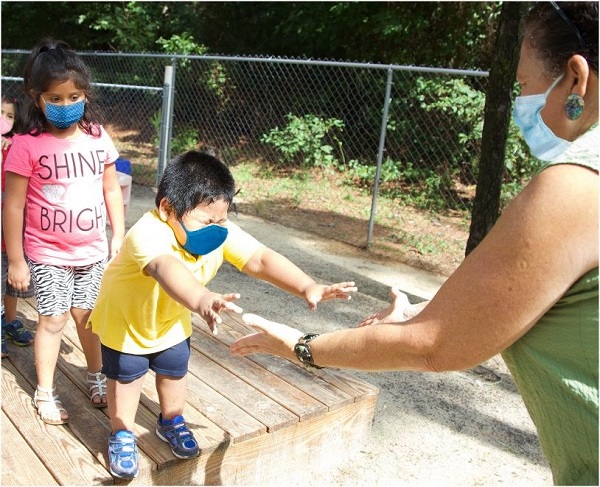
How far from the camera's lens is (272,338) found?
1.71m

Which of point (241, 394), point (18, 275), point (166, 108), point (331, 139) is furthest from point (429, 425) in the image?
point (331, 139)

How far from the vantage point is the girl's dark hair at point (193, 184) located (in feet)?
7.13

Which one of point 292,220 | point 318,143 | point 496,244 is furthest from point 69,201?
point 318,143

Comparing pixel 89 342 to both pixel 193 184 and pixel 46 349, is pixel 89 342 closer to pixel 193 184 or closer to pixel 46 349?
pixel 46 349

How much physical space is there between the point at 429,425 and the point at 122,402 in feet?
5.83

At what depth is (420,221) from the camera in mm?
9406

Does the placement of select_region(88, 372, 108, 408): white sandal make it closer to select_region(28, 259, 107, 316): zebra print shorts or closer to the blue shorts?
select_region(28, 259, 107, 316): zebra print shorts

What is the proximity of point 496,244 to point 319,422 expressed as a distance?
1.89 meters

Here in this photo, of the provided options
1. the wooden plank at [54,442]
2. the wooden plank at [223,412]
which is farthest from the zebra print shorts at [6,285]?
the wooden plank at [223,412]

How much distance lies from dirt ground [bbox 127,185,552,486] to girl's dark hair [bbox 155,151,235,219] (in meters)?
1.44

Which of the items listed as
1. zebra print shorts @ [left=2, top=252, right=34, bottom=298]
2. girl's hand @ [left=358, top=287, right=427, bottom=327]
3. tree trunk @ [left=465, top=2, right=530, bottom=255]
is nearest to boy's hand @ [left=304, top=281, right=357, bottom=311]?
girl's hand @ [left=358, top=287, right=427, bottom=327]

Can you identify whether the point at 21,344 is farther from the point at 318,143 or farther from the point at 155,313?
the point at 318,143

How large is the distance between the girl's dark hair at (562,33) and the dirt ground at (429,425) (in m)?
2.23

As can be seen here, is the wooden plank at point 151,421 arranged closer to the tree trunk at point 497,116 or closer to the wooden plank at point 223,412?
the wooden plank at point 223,412
